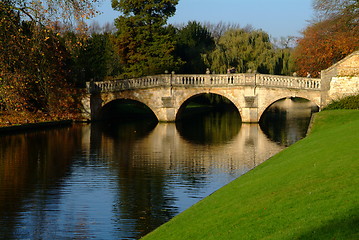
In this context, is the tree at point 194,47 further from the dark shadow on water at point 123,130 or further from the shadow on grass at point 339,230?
the shadow on grass at point 339,230

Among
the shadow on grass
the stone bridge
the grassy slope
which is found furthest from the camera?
the stone bridge

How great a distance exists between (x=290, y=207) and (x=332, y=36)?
28.6 meters

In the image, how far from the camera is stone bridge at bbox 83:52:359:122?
30.5 meters

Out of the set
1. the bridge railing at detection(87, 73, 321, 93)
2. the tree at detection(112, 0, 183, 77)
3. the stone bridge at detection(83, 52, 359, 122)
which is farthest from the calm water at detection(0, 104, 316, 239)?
the tree at detection(112, 0, 183, 77)

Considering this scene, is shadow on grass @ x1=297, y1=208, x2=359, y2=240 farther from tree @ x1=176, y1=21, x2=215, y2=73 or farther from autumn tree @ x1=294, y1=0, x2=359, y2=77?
tree @ x1=176, y1=21, x2=215, y2=73

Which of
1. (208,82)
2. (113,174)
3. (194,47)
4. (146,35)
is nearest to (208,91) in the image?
(208,82)

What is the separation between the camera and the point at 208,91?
110ft

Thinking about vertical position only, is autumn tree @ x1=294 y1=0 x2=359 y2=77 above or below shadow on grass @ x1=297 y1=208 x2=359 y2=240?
above

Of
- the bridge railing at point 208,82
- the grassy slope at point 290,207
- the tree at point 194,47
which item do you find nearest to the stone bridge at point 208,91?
the bridge railing at point 208,82

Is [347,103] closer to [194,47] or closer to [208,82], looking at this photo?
[208,82]

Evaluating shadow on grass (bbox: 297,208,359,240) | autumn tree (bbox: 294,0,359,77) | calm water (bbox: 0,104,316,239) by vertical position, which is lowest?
calm water (bbox: 0,104,316,239)

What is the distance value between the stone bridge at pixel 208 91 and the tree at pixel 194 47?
32.1ft

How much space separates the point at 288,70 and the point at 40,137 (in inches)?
996

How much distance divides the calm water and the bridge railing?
11.2 feet
